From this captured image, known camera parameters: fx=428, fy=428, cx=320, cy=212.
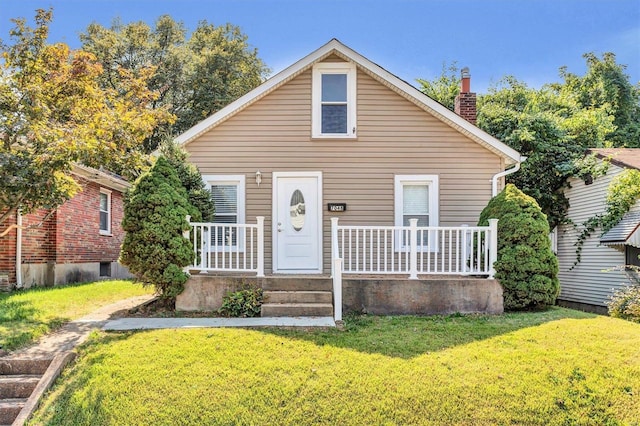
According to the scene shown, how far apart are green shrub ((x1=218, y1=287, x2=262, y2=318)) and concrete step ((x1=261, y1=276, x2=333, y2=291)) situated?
0.98 feet

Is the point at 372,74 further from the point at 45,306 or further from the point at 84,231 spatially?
the point at 84,231

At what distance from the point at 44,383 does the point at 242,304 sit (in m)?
3.20

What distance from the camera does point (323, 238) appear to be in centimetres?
979

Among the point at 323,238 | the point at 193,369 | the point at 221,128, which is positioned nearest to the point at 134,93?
the point at 221,128

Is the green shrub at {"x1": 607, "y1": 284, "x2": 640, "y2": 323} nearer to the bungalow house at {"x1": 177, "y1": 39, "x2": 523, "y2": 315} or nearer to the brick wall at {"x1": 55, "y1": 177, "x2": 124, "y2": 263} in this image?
the bungalow house at {"x1": 177, "y1": 39, "x2": 523, "y2": 315}

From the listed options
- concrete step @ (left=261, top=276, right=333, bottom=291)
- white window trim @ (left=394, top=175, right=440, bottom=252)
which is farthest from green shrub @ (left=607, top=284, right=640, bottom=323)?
concrete step @ (left=261, top=276, right=333, bottom=291)

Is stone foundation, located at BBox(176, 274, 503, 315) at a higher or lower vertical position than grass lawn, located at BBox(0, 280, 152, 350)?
higher

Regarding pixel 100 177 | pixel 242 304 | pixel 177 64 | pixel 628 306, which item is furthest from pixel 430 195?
pixel 177 64

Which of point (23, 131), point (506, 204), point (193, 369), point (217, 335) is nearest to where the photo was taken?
point (193, 369)

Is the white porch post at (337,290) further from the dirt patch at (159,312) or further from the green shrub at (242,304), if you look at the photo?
the dirt patch at (159,312)

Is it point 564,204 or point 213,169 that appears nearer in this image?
point 213,169

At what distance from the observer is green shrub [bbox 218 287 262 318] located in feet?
24.8

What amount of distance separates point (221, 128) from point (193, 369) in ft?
20.3

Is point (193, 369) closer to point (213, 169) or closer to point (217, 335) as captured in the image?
point (217, 335)
